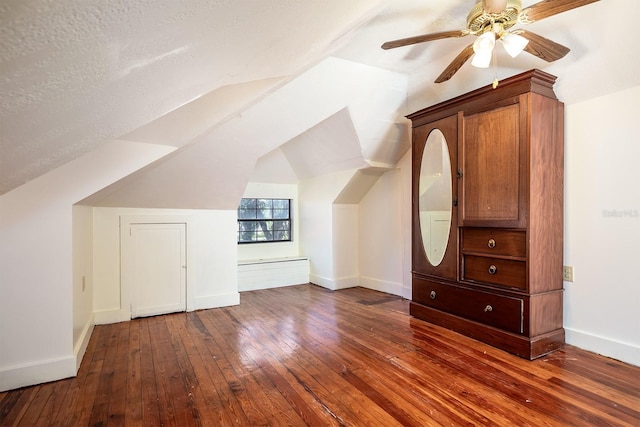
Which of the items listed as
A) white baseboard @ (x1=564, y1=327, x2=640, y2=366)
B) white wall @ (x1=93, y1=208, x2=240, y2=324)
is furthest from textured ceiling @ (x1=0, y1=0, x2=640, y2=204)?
white baseboard @ (x1=564, y1=327, x2=640, y2=366)

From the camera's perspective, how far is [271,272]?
5.01 meters

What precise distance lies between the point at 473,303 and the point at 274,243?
3.39 meters

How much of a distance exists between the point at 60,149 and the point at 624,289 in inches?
141

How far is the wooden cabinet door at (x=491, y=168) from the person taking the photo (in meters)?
2.55

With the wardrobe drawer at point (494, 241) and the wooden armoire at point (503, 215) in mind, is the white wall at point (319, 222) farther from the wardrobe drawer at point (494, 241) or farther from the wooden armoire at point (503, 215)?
the wardrobe drawer at point (494, 241)

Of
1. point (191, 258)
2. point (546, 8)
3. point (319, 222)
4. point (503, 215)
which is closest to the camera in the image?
point (546, 8)

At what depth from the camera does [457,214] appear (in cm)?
301

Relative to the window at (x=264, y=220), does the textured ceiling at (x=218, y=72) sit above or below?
above

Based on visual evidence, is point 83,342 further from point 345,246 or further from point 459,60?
point 459,60

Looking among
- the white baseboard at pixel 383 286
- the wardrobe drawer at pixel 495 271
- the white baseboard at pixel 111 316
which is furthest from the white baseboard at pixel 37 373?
the white baseboard at pixel 383 286

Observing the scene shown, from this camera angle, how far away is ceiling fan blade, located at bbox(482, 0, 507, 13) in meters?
1.76

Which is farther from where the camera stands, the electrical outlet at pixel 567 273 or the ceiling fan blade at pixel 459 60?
the electrical outlet at pixel 567 273

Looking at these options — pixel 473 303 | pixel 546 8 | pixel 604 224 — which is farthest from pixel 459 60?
pixel 473 303

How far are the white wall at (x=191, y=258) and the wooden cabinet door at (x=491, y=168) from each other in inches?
109
